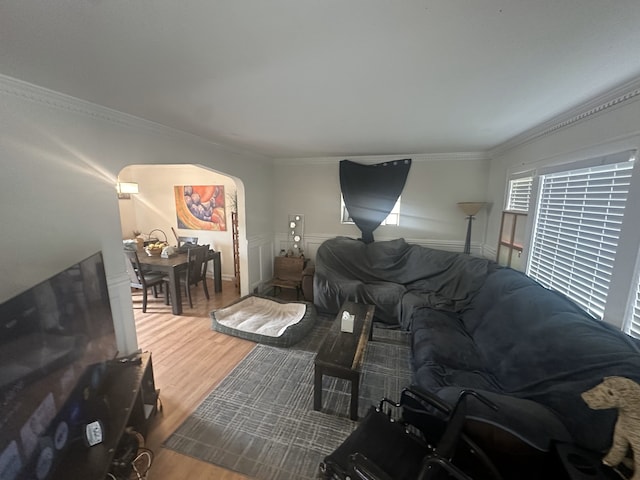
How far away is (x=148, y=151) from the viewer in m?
2.29

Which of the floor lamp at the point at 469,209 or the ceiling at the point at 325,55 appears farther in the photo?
the floor lamp at the point at 469,209

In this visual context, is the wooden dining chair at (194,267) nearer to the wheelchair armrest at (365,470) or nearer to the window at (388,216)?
the window at (388,216)

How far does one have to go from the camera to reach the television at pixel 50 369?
935 millimetres

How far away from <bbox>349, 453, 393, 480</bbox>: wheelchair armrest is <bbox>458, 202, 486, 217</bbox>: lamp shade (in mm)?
3404

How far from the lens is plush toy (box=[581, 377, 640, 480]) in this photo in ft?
3.16

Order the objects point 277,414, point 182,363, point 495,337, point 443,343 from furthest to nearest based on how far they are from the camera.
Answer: point 182,363, point 443,343, point 495,337, point 277,414

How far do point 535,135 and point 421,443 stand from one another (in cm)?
281

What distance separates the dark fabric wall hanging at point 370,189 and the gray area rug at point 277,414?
2144mm

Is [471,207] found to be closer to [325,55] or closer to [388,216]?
[388,216]

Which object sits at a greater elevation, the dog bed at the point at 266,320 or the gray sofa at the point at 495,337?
the gray sofa at the point at 495,337

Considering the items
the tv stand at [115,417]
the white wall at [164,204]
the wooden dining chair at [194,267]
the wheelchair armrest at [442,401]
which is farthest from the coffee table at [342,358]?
the white wall at [164,204]

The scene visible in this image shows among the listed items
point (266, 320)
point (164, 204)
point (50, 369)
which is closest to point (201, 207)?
point (164, 204)

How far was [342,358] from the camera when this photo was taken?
2.02 m

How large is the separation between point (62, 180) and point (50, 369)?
3.88 ft
